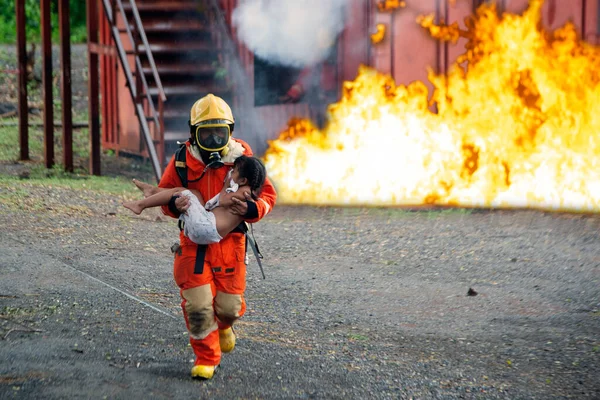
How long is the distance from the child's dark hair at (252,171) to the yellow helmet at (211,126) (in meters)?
0.13

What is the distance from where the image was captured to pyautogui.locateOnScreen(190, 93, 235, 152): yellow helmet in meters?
4.71

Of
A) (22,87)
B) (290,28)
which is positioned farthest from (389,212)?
(22,87)

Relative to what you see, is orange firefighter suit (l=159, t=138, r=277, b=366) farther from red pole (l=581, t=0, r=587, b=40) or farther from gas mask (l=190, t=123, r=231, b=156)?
red pole (l=581, t=0, r=587, b=40)

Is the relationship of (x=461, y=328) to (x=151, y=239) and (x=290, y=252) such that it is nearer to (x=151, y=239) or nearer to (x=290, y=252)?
(x=290, y=252)

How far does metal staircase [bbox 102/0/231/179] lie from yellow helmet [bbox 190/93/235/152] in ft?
26.2

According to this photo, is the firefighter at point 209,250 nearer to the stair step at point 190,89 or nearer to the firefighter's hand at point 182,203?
the firefighter's hand at point 182,203

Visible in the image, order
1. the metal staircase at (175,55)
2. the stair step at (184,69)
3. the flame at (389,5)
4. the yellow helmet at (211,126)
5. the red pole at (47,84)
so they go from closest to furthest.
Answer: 1. the yellow helmet at (211,126)
2. the flame at (389,5)
3. the metal staircase at (175,55)
4. the stair step at (184,69)
5. the red pole at (47,84)

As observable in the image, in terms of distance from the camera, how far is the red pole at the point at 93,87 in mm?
13523

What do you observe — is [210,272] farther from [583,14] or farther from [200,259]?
[583,14]

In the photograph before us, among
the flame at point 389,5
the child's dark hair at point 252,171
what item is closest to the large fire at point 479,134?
the flame at point 389,5

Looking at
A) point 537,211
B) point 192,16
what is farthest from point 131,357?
point 192,16

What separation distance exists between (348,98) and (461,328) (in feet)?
20.7

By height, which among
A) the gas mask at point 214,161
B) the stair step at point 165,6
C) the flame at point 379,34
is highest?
the stair step at point 165,6

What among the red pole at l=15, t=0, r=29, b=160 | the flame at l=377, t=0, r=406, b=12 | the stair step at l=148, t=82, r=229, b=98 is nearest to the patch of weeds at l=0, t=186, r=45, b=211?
the stair step at l=148, t=82, r=229, b=98
